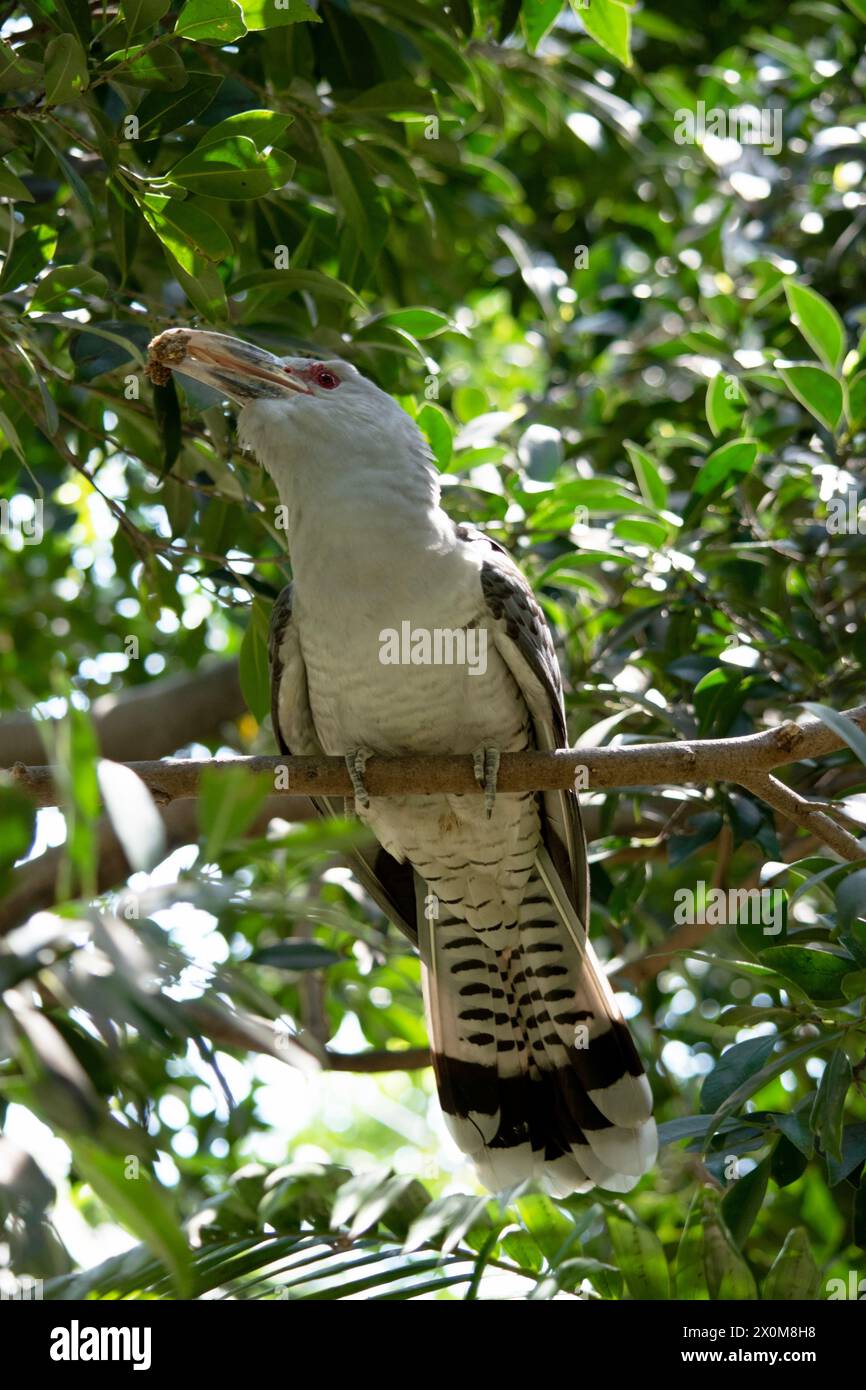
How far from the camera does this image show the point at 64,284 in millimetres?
2611

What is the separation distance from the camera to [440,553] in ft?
10.3

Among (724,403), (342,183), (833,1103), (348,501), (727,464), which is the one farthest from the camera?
(724,403)

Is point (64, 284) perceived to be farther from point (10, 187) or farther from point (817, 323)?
point (817, 323)

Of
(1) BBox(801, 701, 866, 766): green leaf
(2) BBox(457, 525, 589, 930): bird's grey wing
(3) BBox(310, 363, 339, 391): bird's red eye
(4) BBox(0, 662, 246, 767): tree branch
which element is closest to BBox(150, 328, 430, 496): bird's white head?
(3) BBox(310, 363, 339, 391): bird's red eye

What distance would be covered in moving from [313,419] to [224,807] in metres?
2.13

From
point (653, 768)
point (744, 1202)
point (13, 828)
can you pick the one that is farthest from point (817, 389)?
point (13, 828)

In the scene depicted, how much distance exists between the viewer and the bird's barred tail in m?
3.18

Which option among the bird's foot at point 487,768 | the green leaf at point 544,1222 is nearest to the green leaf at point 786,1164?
the green leaf at point 544,1222

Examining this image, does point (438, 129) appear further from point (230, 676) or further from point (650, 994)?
point (650, 994)

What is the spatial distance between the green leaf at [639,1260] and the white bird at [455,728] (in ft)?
1.07

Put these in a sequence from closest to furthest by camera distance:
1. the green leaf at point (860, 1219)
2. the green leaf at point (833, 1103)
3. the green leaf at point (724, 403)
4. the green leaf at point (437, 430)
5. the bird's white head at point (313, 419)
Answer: the green leaf at point (833, 1103) → the green leaf at point (860, 1219) → the bird's white head at point (313, 419) → the green leaf at point (437, 430) → the green leaf at point (724, 403)

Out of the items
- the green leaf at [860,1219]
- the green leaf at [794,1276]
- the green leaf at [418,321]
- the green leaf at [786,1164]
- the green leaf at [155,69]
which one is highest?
the green leaf at [155,69]

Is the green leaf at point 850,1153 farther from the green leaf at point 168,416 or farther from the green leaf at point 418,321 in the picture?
the green leaf at point 418,321

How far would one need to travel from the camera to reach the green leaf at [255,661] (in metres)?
3.30
